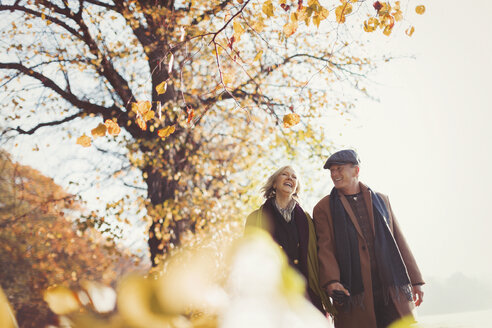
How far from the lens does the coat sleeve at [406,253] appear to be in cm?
329

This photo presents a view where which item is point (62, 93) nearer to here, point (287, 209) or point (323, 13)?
point (287, 209)

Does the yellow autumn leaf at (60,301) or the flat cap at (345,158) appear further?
the flat cap at (345,158)

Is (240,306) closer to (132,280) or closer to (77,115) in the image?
(132,280)

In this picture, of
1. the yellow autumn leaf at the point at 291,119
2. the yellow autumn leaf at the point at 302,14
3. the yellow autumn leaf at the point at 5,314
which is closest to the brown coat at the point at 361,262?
the yellow autumn leaf at the point at 291,119

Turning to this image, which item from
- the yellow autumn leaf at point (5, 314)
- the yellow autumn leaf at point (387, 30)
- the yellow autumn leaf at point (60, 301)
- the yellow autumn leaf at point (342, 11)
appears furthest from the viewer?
the yellow autumn leaf at point (387, 30)

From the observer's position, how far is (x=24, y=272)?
18156 millimetres

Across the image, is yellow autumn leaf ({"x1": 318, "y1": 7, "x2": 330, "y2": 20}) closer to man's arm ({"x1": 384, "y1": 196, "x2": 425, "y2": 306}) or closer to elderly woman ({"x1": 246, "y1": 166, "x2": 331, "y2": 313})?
elderly woman ({"x1": 246, "y1": 166, "x2": 331, "y2": 313})

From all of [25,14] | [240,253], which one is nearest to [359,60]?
[25,14]

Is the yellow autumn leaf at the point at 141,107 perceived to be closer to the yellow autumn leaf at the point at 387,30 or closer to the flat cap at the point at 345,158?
the flat cap at the point at 345,158

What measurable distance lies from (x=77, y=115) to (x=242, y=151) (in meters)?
3.49

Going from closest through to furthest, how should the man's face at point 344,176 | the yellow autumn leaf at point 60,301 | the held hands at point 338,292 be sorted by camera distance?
the yellow autumn leaf at point 60,301, the held hands at point 338,292, the man's face at point 344,176

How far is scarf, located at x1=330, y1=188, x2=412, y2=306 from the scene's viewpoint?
3098 millimetres

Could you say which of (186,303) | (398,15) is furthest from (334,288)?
(186,303)

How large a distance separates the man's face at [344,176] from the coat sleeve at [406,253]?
376 millimetres
